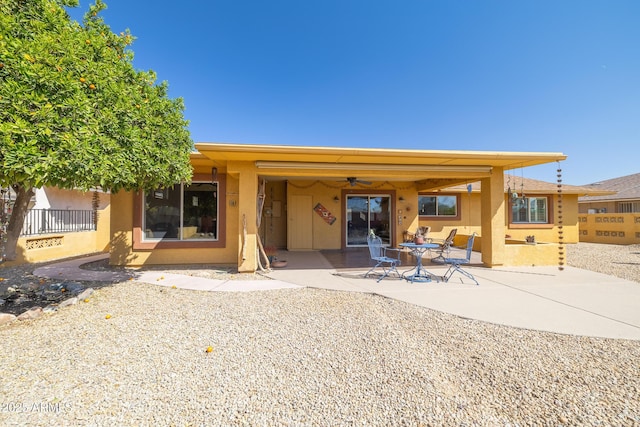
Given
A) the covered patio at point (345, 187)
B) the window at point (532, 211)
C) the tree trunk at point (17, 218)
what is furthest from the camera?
the window at point (532, 211)

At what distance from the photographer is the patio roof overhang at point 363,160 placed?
5.86 metres

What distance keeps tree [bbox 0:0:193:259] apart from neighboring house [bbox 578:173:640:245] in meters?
18.3

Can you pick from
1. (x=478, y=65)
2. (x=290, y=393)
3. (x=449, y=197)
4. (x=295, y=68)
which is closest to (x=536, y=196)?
(x=449, y=197)

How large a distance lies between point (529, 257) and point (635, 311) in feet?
12.3

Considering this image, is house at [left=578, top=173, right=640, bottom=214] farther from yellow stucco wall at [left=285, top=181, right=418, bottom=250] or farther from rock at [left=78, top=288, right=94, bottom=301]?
rock at [left=78, top=288, right=94, bottom=301]


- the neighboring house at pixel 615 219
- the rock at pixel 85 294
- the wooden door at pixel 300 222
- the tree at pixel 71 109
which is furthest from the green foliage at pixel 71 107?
the neighboring house at pixel 615 219

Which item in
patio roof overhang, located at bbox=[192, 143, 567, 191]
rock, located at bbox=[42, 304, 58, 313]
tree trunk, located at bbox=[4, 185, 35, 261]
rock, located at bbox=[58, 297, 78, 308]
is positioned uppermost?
patio roof overhang, located at bbox=[192, 143, 567, 191]

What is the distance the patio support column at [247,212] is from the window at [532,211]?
1302cm

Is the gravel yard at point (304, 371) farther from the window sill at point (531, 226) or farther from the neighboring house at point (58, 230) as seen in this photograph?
the window sill at point (531, 226)

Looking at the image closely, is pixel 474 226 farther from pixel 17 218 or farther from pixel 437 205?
pixel 17 218

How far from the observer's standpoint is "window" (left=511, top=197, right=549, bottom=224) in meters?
13.4

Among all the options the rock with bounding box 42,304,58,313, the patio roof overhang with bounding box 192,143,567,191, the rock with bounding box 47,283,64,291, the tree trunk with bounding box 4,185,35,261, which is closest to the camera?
the rock with bounding box 42,304,58,313

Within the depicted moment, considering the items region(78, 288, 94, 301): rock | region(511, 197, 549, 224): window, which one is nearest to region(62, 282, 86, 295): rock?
region(78, 288, 94, 301): rock

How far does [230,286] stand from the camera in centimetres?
557
